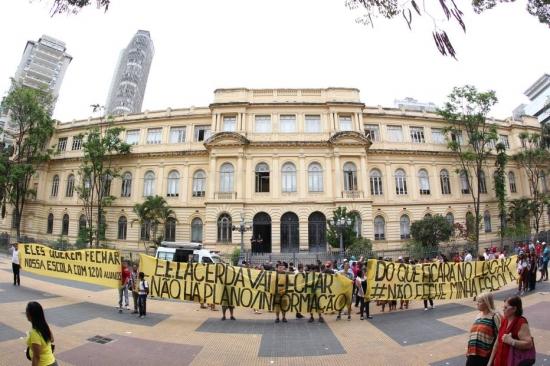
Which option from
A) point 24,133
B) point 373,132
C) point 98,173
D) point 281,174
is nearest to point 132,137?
point 98,173

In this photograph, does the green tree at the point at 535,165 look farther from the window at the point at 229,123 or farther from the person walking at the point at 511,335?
the person walking at the point at 511,335

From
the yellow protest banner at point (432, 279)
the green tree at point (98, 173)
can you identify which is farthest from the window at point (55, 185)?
the yellow protest banner at point (432, 279)

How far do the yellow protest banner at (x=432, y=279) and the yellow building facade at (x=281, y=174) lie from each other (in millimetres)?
17458

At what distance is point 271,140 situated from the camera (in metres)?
30.4

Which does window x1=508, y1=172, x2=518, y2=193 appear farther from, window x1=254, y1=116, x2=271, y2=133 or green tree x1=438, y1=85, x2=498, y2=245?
window x1=254, y1=116, x2=271, y2=133

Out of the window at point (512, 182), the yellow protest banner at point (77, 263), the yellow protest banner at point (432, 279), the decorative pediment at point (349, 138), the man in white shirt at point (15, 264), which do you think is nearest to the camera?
the yellow protest banner at point (432, 279)

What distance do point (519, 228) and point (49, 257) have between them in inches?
1454

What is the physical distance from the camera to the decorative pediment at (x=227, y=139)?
29609 mm

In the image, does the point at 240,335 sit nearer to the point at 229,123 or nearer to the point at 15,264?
the point at 15,264

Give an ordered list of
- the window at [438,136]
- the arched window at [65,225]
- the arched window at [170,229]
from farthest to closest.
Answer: the arched window at [65,225] → the window at [438,136] → the arched window at [170,229]

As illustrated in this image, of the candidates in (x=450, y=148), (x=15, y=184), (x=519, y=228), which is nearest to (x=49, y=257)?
(x=15, y=184)

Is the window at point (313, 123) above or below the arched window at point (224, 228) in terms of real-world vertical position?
above

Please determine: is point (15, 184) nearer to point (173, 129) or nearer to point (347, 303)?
point (173, 129)

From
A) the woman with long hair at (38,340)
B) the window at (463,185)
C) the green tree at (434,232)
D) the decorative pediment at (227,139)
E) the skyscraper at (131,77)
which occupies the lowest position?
the woman with long hair at (38,340)
